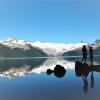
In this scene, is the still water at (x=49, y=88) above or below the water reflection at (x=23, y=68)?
below

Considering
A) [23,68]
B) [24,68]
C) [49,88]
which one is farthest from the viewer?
[23,68]

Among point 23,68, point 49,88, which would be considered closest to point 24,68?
point 23,68

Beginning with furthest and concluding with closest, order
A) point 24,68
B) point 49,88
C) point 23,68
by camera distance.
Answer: point 23,68 → point 24,68 → point 49,88

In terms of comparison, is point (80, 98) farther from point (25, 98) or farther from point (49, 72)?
point (49, 72)

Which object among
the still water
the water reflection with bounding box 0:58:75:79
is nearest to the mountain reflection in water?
the water reflection with bounding box 0:58:75:79

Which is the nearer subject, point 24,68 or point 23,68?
point 24,68

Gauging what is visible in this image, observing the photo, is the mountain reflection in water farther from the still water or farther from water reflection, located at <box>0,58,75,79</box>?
the still water

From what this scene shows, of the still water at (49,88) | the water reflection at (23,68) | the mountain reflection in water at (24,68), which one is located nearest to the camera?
the still water at (49,88)

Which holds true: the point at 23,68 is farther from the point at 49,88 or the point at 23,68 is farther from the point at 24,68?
the point at 49,88

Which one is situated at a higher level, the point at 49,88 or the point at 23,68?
the point at 23,68

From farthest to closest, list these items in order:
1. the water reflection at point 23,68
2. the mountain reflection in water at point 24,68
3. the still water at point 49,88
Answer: the mountain reflection in water at point 24,68 < the water reflection at point 23,68 < the still water at point 49,88

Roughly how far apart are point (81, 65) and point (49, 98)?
13.4m

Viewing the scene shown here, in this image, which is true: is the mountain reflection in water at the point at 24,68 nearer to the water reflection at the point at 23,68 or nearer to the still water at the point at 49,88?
the water reflection at the point at 23,68

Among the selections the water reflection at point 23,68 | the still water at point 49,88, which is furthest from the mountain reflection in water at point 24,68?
the still water at point 49,88
